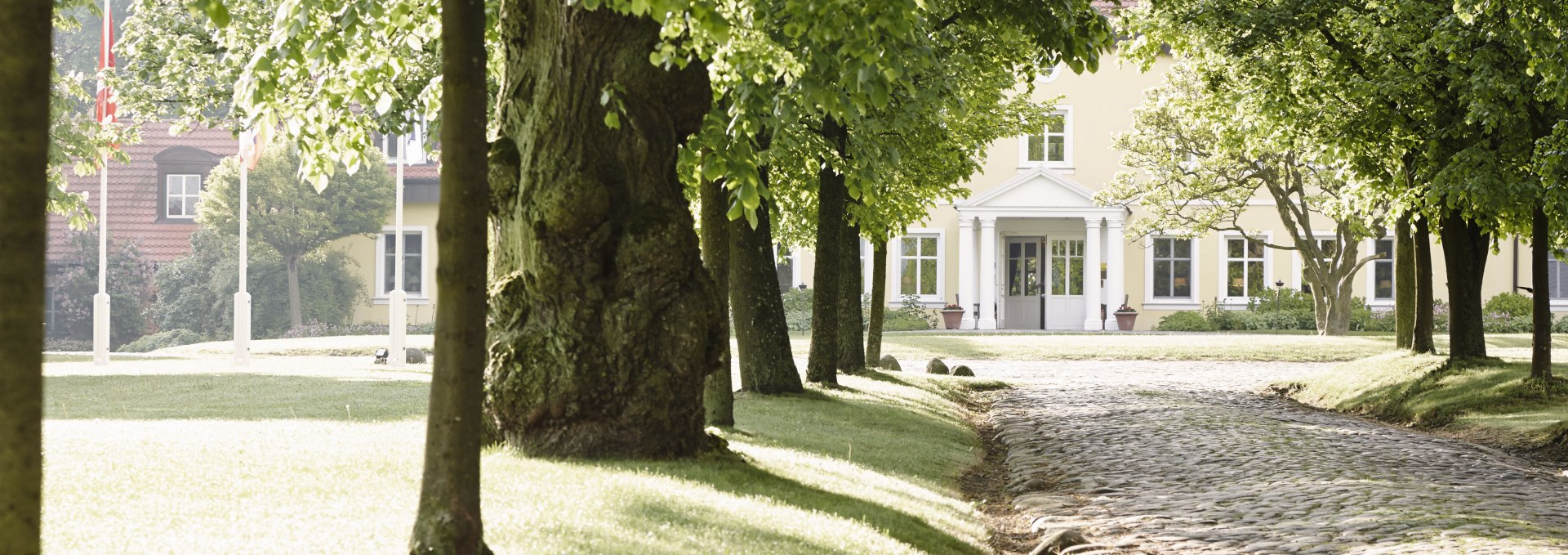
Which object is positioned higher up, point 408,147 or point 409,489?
point 408,147

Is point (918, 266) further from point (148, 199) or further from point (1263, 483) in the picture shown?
point (1263, 483)

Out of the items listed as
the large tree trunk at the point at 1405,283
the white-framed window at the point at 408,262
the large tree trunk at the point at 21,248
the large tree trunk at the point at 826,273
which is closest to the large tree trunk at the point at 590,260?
the large tree trunk at the point at 21,248

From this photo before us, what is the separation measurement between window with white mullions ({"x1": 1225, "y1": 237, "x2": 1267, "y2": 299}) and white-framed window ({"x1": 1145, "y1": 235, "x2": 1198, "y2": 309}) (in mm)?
1012

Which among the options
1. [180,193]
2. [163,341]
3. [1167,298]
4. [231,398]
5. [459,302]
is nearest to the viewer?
[459,302]

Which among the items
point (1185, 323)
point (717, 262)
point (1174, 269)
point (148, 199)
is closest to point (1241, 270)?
point (1174, 269)

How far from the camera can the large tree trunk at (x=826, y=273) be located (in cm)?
1772

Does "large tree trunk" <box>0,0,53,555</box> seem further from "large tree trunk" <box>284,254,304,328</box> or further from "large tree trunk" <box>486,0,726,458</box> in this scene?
"large tree trunk" <box>284,254,304,328</box>

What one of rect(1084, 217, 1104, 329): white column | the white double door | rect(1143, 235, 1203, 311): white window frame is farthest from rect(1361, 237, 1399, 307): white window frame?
the white double door

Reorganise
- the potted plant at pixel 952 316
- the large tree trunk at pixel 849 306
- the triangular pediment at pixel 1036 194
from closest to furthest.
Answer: the large tree trunk at pixel 849 306
the triangular pediment at pixel 1036 194
the potted plant at pixel 952 316

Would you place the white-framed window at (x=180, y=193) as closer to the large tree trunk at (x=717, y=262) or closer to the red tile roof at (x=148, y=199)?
the red tile roof at (x=148, y=199)

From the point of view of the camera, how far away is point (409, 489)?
707 cm

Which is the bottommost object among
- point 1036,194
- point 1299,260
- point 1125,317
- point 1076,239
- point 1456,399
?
point 1456,399

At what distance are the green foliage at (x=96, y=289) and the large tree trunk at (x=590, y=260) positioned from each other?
36.6 m

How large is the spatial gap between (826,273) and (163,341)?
2730 cm
